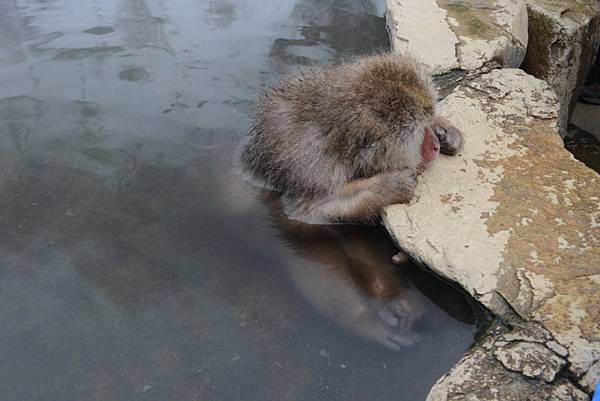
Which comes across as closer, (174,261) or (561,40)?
(174,261)

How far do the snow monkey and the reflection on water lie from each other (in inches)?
9.0

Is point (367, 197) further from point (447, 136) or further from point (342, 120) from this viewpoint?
point (447, 136)

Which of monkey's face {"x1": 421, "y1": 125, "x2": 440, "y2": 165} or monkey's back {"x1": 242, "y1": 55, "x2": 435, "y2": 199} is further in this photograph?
monkey's face {"x1": 421, "y1": 125, "x2": 440, "y2": 165}

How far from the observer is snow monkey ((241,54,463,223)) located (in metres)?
3.28

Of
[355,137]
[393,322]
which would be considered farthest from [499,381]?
[355,137]

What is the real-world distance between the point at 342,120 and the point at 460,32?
79.6 inches

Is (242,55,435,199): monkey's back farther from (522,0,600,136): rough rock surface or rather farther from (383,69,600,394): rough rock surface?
(522,0,600,136): rough rock surface

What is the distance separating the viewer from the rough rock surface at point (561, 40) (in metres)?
5.20

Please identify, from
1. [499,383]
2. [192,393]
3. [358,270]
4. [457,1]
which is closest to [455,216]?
[358,270]

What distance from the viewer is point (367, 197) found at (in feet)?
11.2

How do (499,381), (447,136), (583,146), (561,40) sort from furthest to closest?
(583,146)
(561,40)
(447,136)
(499,381)

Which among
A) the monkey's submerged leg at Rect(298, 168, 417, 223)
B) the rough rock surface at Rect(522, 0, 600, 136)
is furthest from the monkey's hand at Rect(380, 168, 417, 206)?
the rough rock surface at Rect(522, 0, 600, 136)

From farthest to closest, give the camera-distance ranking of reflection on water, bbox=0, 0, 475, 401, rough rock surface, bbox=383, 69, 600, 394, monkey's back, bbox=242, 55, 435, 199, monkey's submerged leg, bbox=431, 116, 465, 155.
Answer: monkey's submerged leg, bbox=431, 116, 465, 155, monkey's back, bbox=242, 55, 435, 199, reflection on water, bbox=0, 0, 475, 401, rough rock surface, bbox=383, 69, 600, 394

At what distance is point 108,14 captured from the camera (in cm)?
624
